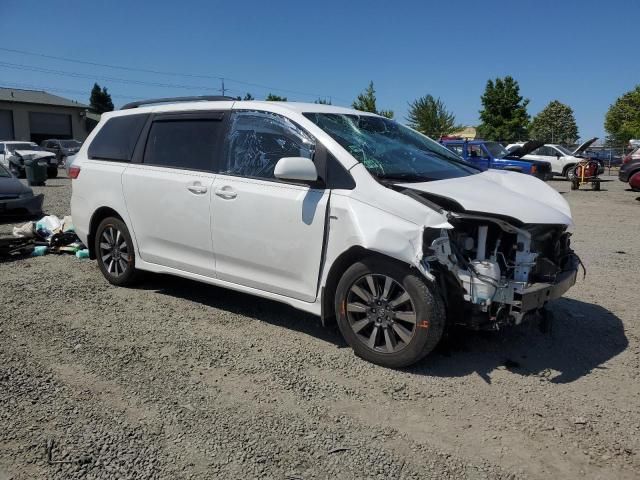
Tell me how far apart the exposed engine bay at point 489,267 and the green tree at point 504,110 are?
1639 inches

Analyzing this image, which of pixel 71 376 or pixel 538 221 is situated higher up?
pixel 538 221

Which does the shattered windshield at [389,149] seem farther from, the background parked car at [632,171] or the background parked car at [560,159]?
the background parked car at [560,159]

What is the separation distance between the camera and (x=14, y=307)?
542 centimetres

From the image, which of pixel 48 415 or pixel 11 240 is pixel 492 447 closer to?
pixel 48 415

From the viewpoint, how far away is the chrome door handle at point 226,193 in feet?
15.4

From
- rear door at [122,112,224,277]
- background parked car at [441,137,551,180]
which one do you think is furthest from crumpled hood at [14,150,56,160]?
rear door at [122,112,224,277]

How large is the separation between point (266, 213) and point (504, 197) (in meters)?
1.80

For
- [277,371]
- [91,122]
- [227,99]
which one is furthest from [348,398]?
[91,122]

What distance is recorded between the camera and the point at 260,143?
15.7 ft

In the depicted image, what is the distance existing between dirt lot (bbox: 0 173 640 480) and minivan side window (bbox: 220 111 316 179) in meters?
1.37

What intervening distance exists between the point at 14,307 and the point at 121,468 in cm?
325

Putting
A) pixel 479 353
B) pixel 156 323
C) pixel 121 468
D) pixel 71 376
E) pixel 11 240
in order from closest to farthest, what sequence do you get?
pixel 121 468, pixel 71 376, pixel 479 353, pixel 156 323, pixel 11 240

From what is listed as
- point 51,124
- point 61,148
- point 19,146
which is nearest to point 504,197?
point 19,146

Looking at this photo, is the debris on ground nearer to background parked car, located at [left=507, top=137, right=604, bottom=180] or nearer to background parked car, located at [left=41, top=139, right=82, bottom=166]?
background parked car, located at [left=507, top=137, right=604, bottom=180]
